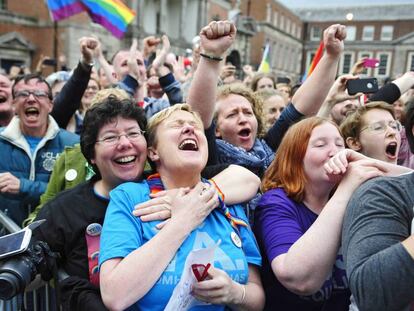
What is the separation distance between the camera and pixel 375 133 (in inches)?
104

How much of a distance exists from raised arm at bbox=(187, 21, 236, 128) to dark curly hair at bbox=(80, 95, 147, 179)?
1.20ft

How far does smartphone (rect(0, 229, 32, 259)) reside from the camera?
147 centimetres

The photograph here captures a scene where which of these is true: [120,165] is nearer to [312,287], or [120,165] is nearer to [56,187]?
[56,187]

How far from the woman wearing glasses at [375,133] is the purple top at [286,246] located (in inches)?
37.8

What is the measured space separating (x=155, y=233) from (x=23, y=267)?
543 mm

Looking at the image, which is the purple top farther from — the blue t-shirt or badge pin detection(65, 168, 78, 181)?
badge pin detection(65, 168, 78, 181)

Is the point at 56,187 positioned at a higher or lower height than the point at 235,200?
lower

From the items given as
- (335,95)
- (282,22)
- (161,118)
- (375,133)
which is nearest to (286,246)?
(161,118)

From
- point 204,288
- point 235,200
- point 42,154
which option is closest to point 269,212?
point 235,200

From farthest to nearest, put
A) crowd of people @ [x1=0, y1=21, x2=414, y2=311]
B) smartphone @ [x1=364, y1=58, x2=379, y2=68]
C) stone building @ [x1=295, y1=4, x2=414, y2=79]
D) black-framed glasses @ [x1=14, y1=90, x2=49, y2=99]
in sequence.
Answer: stone building @ [x1=295, y1=4, x2=414, y2=79] < smartphone @ [x1=364, y1=58, x2=379, y2=68] < black-framed glasses @ [x1=14, y1=90, x2=49, y2=99] < crowd of people @ [x1=0, y1=21, x2=414, y2=311]

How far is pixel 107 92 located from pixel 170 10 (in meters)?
34.6

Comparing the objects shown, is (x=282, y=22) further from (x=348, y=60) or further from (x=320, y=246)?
(x=320, y=246)

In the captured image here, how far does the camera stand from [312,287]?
163 centimetres

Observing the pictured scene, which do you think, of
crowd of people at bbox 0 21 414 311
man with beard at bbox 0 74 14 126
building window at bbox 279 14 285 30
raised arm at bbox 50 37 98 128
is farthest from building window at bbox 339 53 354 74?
crowd of people at bbox 0 21 414 311
